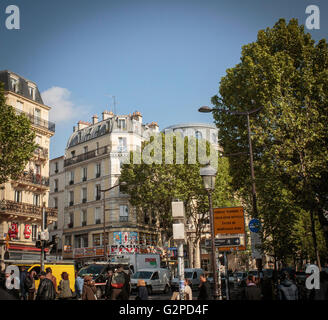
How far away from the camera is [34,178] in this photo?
34406 millimetres

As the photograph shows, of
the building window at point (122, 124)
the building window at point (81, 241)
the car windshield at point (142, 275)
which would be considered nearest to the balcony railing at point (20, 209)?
the car windshield at point (142, 275)

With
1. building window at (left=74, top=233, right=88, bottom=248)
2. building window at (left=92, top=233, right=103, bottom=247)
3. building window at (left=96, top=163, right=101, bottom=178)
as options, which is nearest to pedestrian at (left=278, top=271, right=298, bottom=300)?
building window at (left=92, top=233, right=103, bottom=247)

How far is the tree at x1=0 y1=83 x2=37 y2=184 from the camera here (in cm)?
2373

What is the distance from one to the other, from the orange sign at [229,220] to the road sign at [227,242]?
53 centimetres

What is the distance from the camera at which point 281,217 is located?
17156 millimetres

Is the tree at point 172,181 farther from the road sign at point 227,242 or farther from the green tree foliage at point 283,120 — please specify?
the road sign at point 227,242

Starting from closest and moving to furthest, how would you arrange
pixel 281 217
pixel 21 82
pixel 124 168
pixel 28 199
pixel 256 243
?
pixel 256 243
pixel 281 217
pixel 28 199
pixel 21 82
pixel 124 168

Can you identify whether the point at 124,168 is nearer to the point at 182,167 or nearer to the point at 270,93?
the point at 182,167

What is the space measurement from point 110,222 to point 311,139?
30642 millimetres

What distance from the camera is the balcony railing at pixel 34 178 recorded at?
109ft

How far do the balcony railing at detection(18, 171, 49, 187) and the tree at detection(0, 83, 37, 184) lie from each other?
8540mm

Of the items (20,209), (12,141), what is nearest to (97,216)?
(20,209)

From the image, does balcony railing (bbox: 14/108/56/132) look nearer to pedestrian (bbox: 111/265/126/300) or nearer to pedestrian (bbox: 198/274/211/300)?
pedestrian (bbox: 111/265/126/300)
